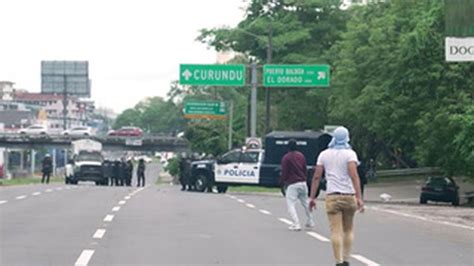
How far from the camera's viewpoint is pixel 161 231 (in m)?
18.4

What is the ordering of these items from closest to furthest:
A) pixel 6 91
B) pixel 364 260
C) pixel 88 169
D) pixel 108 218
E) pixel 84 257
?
pixel 84 257 → pixel 364 260 → pixel 108 218 → pixel 88 169 → pixel 6 91

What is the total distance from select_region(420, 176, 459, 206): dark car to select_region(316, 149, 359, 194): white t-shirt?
3000 cm

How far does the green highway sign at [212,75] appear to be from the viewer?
46.3 meters

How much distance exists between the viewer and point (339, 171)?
1277cm

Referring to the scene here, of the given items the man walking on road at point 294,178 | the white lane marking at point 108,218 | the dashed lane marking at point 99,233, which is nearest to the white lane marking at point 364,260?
the man walking on road at point 294,178

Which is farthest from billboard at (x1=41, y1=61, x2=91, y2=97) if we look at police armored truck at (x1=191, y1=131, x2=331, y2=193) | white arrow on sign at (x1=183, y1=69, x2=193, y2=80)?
police armored truck at (x1=191, y1=131, x2=331, y2=193)

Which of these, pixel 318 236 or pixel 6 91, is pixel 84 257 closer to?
pixel 318 236

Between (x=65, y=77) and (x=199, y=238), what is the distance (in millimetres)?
87202

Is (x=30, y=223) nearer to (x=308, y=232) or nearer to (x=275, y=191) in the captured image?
(x=308, y=232)

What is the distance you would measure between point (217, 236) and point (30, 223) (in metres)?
4.51

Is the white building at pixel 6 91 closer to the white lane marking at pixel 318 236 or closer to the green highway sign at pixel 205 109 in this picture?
the green highway sign at pixel 205 109

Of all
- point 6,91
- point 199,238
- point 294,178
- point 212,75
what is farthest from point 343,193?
point 6,91

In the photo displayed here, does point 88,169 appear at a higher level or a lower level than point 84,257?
lower

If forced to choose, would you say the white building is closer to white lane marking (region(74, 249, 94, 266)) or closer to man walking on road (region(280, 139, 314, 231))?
man walking on road (region(280, 139, 314, 231))
